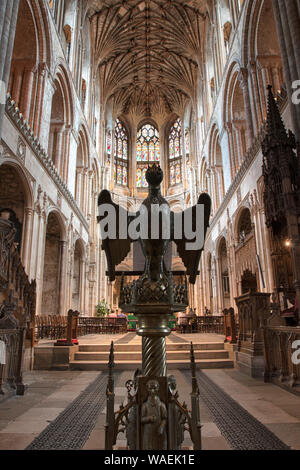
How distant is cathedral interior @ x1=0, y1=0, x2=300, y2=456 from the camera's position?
170 inches

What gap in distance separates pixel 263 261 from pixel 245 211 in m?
3.76

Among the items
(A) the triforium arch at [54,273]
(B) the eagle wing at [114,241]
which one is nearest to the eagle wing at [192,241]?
(B) the eagle wing at [114,241]

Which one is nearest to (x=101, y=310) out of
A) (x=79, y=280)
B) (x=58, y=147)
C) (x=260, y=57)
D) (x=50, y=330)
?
(x=79, y=280)

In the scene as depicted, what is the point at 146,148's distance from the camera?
33.7 metres

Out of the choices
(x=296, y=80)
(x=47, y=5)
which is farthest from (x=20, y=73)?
(x=296, y=80)

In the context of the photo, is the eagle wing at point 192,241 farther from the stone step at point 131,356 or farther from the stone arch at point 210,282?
the stone arch at point 210,282

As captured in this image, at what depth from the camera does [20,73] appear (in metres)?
12.3

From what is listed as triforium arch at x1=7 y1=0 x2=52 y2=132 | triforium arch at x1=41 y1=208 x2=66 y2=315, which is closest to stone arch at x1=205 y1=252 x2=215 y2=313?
triforium arch at x1=41 y1=208 x2=66 y2=315

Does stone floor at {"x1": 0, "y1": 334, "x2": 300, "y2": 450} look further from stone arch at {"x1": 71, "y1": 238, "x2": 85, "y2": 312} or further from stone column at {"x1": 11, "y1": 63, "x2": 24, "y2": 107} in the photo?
stone arch at {"x1": 71, "y1": 238, "x2": 85, "y2": 312}

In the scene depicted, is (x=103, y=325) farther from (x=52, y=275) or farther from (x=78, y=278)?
(x=78, y=278)

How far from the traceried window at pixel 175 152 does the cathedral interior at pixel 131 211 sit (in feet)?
5.59

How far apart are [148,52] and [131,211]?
18.8 metres

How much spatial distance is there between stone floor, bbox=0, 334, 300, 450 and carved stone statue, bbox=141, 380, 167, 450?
3.20 feet

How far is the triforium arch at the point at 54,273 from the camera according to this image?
588 inches
